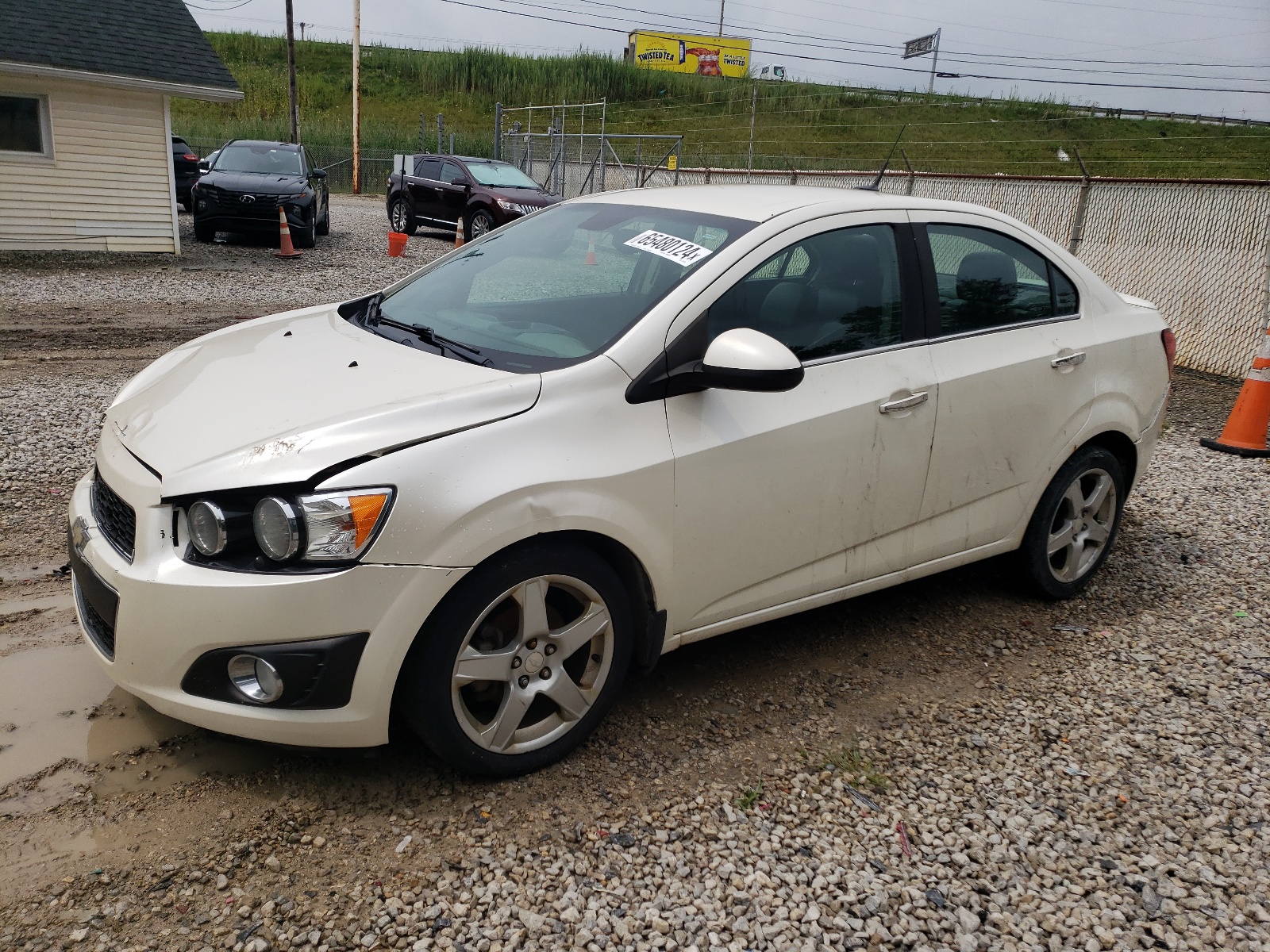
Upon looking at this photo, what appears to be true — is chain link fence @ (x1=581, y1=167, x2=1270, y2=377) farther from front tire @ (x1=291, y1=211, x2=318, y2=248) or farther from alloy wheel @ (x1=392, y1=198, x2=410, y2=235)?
alloy wheel @ (x1=392, y1=198, x2=410, y2=235)

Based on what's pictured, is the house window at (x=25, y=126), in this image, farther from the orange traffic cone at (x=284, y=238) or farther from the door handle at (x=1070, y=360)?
the door handle at (x=1070, y=360)

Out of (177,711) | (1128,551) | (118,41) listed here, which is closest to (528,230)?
(177,711)

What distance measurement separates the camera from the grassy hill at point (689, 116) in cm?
3167

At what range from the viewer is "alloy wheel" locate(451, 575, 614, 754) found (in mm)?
2803

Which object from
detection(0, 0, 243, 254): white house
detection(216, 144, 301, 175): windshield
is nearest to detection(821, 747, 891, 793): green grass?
detection(0, 0, 243, 254): white house

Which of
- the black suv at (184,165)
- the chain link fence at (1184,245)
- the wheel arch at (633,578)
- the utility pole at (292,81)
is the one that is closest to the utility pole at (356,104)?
the utility pole at (292,81)

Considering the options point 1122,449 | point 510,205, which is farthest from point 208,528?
point 510,205

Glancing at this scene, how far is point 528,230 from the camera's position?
13.4 ft

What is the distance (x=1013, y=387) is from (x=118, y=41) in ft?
50.2

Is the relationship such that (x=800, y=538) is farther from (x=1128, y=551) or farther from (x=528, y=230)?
(x=1128, y=551)

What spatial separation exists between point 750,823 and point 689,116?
149 feet

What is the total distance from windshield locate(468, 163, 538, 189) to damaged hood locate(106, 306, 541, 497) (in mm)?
16343

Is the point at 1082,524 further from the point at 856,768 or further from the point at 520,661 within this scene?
A: the point at 520,661

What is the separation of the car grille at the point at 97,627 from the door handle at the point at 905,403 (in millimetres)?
2501
